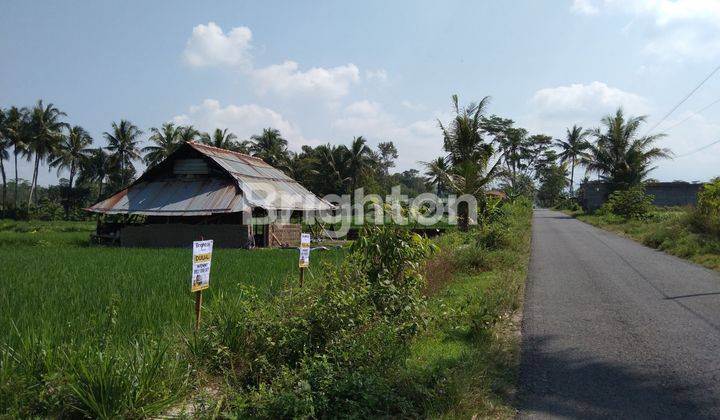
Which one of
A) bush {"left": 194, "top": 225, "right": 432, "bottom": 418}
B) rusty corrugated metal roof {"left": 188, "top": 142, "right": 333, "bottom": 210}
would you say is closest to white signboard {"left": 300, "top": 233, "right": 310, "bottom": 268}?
bush {"left": 194, "top": 225, "right": 432, "bottom": 418}

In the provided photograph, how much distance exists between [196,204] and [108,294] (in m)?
14.4

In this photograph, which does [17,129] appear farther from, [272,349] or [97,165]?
[272,349]

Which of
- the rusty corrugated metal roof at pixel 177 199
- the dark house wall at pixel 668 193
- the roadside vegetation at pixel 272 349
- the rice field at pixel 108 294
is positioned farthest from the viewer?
the dark house wall at pixel 668 193

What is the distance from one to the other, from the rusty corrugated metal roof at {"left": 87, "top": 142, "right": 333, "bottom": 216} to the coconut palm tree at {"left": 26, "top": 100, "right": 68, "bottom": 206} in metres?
31.9

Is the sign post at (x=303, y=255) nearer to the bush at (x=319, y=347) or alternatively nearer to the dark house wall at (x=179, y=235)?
the bush at (x=319, y=347)

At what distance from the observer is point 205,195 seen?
2133 cm

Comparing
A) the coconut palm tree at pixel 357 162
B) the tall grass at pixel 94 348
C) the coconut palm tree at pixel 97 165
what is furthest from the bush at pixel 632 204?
the coconut palm tree at pixel 97 165

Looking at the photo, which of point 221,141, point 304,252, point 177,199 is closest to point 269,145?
point 221,141

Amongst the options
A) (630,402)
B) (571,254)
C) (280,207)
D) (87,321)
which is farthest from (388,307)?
(280,207)

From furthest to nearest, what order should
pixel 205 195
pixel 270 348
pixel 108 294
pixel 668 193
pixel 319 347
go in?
Answer: pixel 668 193 < pixel 205 195 < pixel 108 294 < pixel 319 347 < pixel 270 348

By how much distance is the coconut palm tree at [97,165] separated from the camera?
5369 cm

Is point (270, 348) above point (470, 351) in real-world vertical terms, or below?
above

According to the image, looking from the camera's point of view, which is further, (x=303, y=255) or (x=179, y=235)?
(x=179, y=235)

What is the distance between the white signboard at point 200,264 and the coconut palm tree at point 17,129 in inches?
2027
